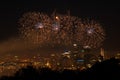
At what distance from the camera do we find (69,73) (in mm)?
32406

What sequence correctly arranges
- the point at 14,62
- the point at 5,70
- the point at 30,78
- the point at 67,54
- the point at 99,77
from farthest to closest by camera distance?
1. the point at 67,54
2. the point at 14,62
3. the point at 5,70
4. the point at 30,78
5. the point at 99,77

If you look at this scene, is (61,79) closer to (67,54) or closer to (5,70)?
(5,70)

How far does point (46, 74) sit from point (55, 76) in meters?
0.93

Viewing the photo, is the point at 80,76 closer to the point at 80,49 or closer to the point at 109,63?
the point at 109,63

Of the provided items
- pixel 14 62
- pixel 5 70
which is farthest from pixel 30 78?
pixel 14 62

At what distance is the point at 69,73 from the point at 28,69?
345 cm

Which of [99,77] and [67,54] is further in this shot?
[67,54]

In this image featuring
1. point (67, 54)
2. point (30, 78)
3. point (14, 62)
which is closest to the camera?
point (30, 78)

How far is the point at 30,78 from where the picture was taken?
3206 cm

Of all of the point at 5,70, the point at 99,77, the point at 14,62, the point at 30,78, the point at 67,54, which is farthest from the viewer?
the point at 67,54

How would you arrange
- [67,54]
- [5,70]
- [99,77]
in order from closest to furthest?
[99,77] < [5,70] < [67,54]

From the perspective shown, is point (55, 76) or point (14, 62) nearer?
point (55, 76)

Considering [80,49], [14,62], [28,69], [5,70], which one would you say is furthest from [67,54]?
[28,69]

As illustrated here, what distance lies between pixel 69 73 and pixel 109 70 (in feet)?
10.6
